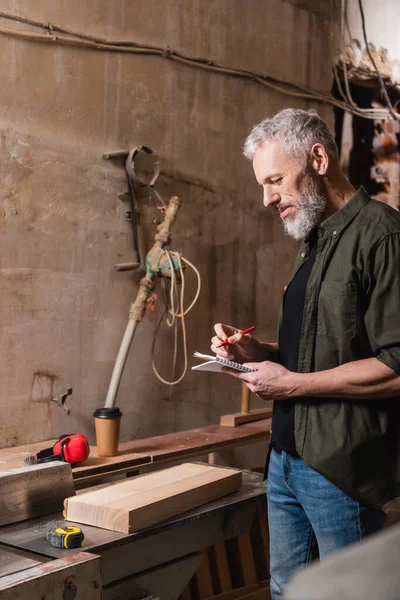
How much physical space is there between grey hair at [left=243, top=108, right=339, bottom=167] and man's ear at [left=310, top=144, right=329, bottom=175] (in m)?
0.02

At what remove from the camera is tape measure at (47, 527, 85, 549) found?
1.84 meters

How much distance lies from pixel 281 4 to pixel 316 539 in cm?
360

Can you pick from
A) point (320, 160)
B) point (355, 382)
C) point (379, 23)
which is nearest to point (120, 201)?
point (320, 160)

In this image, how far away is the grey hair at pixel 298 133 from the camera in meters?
1.97

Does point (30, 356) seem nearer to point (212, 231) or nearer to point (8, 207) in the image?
point (8, 207)

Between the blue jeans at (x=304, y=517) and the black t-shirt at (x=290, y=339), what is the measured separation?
0.05 metres

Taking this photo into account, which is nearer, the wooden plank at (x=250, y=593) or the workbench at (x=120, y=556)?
the workbench at (x=120, y=556)

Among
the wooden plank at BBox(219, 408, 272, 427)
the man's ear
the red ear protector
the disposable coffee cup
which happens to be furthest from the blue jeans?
the wooden plank at BBox(219, 408, 272, 427)

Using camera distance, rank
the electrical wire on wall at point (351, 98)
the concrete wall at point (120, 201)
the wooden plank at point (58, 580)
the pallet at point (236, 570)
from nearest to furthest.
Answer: the wooden plank at point (58, 580) → the pallet at point (236, 570) → the concrete wall at point (120, 201) → the electrical wire on wall at point (351, 98)

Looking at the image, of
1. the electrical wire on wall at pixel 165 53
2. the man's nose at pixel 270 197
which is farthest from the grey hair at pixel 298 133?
the electrical wire on wall at pixel 165 53

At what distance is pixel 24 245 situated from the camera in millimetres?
3291

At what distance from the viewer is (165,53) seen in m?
3.84

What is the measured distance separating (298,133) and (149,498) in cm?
111

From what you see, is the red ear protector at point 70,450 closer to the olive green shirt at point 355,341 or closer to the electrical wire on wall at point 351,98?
the olive green shirt at point 355,341
